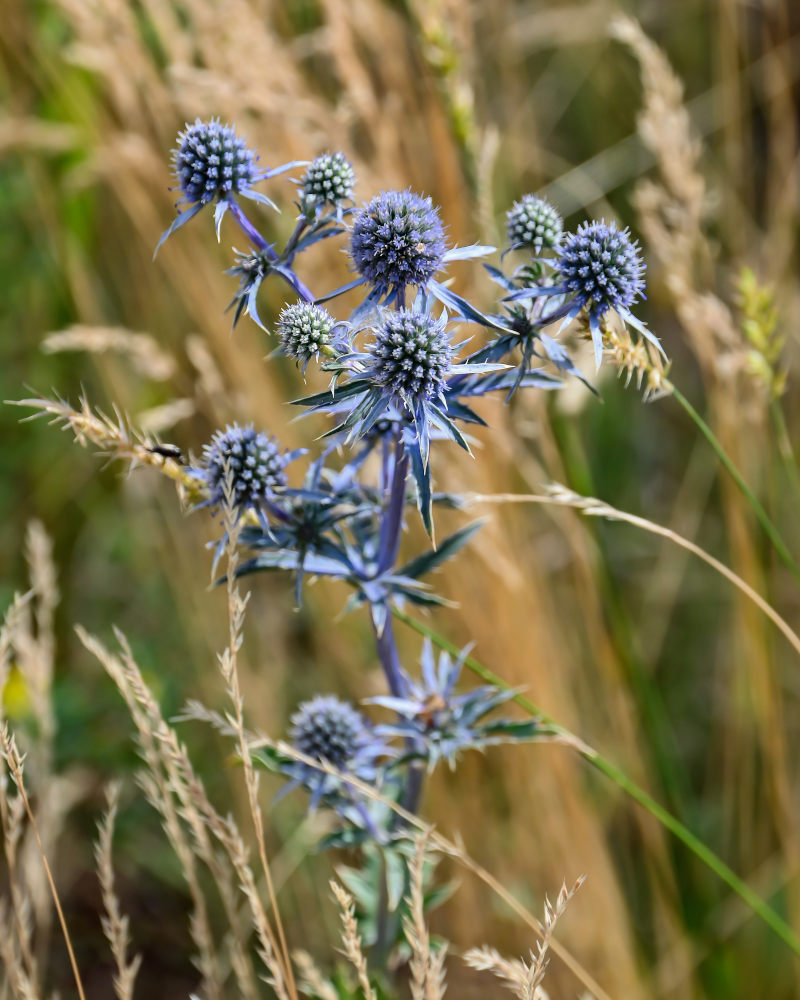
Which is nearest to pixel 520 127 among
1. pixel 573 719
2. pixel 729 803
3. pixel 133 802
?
pixel 573 719

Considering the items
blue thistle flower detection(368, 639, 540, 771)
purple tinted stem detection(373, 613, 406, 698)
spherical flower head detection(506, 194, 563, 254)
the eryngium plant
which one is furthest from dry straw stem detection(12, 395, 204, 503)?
spherical flower head detection(506, 194, 563, 254)

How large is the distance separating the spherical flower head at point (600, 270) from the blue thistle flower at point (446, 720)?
62cm

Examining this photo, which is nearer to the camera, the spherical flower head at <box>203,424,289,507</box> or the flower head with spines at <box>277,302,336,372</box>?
the flower head with spines at <box>277,302,336,372</box>

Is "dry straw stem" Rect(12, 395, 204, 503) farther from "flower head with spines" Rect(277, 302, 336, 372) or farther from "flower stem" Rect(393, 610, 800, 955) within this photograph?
"flower stem" Rect(393, 610, 800, 955)

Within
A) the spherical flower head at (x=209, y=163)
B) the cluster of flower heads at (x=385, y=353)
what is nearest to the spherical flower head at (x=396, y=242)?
the cluster of flower heads at (x=385, y=353)

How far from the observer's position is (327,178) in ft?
4.30

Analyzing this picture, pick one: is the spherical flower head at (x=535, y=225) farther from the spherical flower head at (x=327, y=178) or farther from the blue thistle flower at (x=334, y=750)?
the blue thistle flower at (x=334, y=750)

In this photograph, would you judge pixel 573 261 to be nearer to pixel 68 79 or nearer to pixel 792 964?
pixel 792 964

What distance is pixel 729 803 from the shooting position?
8.52 feet

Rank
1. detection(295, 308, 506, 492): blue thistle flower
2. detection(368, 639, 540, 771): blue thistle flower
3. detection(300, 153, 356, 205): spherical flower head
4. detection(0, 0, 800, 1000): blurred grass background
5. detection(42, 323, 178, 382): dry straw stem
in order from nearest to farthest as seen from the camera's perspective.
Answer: detection(295, 308, 506, 492): blue thistle flower
detection(300, 153, 356, 205): spherical flower head
detection(368, 639, 540, 771): blue thistle flower
detection(42, 323, 178, 382): dry straw stem
detection(0, 0, 800, 1000): blurred grass background

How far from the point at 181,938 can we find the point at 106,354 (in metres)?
1.84

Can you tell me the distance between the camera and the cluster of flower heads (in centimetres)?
121

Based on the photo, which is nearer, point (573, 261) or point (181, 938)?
point (573, 261)

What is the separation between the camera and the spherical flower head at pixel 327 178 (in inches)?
51.3
